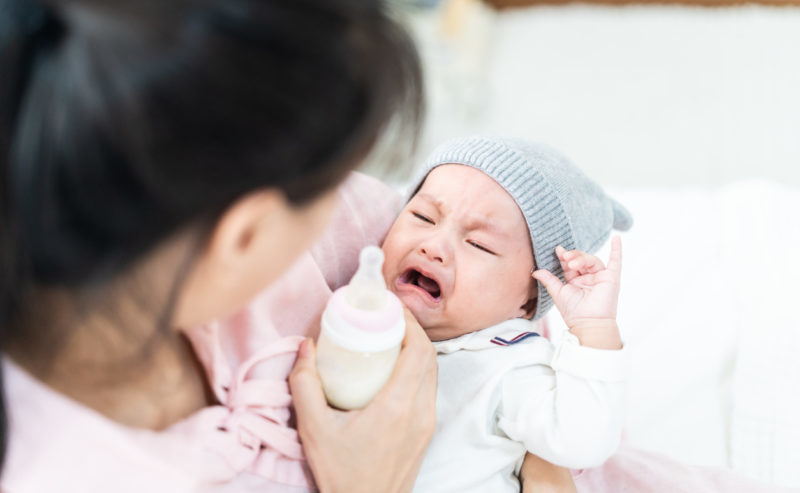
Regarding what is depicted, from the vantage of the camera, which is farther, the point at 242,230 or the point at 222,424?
the point at 222,424

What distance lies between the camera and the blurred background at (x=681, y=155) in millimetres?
1275

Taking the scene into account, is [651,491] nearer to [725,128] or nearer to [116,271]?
[116,271]

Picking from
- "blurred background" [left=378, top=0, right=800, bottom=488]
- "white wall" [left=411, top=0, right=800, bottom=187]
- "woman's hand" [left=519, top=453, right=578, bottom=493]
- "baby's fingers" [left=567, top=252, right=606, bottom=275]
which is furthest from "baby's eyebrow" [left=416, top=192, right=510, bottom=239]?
"white wall" [left=411, top=0, right=800, bottom=187]

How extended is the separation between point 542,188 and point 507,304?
0.18m

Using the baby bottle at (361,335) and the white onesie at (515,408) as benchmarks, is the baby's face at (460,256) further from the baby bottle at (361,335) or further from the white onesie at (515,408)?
the baby bottle at (361,335)

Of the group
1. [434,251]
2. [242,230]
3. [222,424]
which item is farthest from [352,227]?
[242,230]

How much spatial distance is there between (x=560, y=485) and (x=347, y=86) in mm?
661

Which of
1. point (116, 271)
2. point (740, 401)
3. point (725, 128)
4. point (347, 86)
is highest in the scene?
point (347, 86)

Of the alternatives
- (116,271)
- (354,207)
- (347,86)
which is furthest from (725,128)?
(116,271)

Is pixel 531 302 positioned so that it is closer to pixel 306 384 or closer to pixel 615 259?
pixel 615 259

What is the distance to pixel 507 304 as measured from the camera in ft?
3.35

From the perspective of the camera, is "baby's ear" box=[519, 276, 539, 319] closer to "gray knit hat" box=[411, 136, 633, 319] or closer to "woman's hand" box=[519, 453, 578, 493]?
"gray knit hat" box=[411, 136, 633, 319]

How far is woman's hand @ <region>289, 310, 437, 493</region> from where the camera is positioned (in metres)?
0.73

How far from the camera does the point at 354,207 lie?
1.00m
